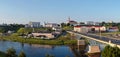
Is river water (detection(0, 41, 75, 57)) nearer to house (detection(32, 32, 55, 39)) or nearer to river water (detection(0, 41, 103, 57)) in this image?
river water (detection(0, 41, 103, 57))

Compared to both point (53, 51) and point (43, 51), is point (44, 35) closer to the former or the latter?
point (43, 51)

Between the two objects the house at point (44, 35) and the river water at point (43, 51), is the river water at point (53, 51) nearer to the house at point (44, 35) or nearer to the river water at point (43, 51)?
the river water at point (43, 51)

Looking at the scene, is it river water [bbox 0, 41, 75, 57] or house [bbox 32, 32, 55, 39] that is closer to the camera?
river water [bbox 0, 41, 75, 57]

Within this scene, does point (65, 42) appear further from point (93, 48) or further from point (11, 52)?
point (11, 52)

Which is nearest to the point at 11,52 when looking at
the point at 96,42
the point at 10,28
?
the point at 96,42

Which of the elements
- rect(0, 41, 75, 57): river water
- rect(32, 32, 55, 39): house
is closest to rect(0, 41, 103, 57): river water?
rect(0, 41, 75, 57): river water

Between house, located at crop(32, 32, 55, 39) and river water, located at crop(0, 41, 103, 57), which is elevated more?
house, located at crop(32, 32, 55, 39)

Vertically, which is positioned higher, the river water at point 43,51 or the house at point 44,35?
the house at point 44,35

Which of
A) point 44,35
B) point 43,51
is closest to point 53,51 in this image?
point 43,51

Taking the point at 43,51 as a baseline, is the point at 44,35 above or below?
above

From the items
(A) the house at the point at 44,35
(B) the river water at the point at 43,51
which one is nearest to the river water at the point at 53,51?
(B) the river water at the point at 43,51

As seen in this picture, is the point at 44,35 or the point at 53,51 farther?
the point at 44,35
